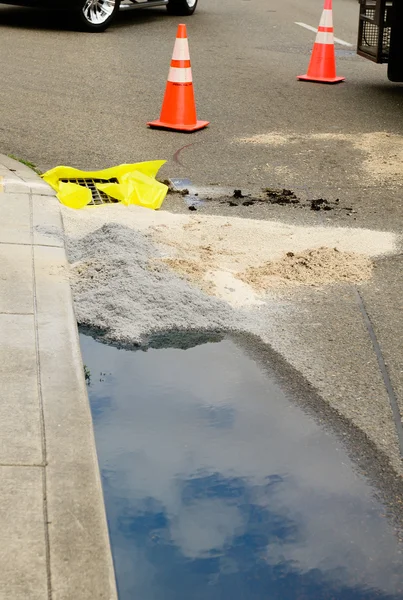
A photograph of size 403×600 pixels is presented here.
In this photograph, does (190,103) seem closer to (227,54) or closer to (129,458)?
(227,54)

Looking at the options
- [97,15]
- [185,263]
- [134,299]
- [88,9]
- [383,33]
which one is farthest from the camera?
[97,15]

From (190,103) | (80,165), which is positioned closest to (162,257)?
(80,165)

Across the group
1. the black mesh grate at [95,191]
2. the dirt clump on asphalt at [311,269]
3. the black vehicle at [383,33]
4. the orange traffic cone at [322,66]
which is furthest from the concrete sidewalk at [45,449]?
the orange traffic cone at [322,66]

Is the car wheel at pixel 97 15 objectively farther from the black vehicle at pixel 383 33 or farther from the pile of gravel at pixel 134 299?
the pile of gravel at pixel 134 299

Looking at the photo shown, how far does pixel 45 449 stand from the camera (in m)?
3.38

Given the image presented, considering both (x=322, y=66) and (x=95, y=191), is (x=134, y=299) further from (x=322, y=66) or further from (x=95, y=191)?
(x=322, y=66)

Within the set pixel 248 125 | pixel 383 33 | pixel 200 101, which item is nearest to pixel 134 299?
pixel 248 125

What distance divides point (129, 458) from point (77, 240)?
8.00 feet

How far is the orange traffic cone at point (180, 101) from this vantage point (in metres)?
8.99

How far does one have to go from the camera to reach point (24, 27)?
49.1 ft

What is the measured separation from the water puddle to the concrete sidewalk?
13cm

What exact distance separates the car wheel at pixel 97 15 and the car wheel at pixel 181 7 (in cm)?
277

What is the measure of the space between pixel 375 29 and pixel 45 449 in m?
8.43

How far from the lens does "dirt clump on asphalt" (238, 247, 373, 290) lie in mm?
5355
